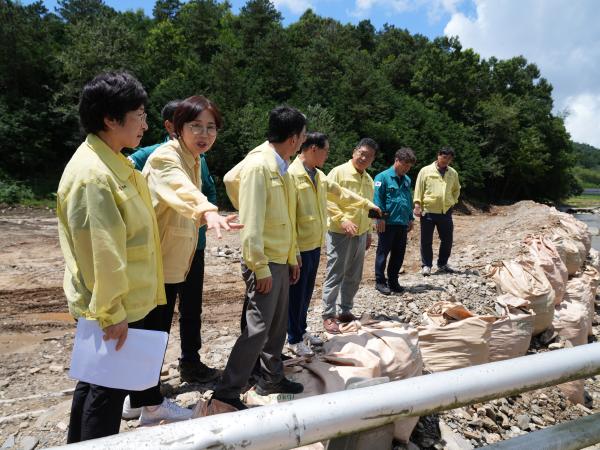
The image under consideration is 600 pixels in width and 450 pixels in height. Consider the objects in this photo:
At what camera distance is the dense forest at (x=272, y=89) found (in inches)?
734

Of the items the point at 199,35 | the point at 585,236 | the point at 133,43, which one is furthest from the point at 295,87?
the point at 585,236

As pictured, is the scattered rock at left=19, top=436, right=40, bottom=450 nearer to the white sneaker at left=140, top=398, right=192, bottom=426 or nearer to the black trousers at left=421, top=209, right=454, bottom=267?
the white sneaker at left=140, top=398, right=192, bottom=426

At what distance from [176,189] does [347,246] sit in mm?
2311

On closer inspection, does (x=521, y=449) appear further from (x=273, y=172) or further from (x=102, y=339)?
(x=273, y=172)

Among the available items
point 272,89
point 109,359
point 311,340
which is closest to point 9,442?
point 109,359

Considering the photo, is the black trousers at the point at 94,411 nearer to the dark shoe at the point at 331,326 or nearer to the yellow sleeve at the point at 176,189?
the yellow sleeve at the point at 176,189

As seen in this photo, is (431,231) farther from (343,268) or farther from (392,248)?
(343,268)

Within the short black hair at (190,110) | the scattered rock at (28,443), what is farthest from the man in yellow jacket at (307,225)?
the scattered rock at (28,443)

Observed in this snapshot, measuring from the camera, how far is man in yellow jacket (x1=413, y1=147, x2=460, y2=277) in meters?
5.88

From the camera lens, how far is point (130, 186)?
161 centimetres

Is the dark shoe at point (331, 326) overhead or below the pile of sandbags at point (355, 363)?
below

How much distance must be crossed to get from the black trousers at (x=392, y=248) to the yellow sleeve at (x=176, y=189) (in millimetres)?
3292

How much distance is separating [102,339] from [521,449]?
1.35m

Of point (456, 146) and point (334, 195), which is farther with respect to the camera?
point (456, 146)
